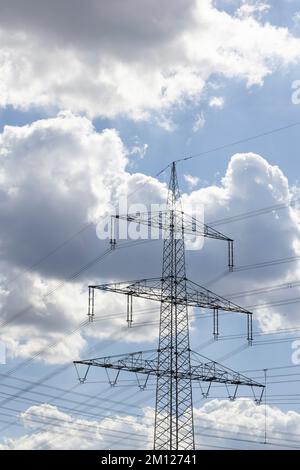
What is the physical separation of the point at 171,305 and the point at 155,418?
11011 millimetres

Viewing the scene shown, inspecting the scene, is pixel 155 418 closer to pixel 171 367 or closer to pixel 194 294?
pixel 171 367

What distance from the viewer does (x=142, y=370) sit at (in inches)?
4311
